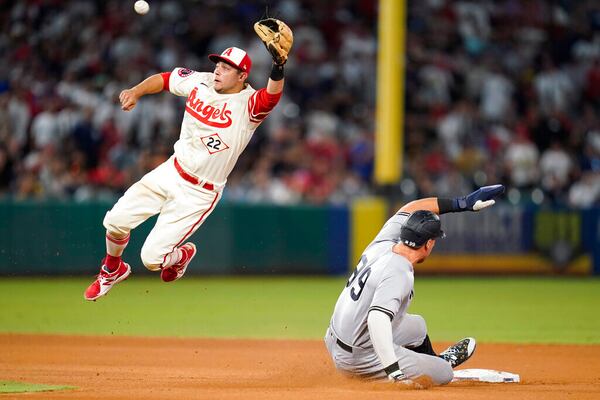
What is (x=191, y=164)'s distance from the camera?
873 centimetres

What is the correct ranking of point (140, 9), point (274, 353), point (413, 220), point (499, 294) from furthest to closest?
point (499, 294) < point (274, 353) < point (140, 9) < point (413, 220)

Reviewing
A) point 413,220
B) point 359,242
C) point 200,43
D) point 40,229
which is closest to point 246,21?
point 200,43

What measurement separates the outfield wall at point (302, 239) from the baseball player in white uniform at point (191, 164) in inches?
257

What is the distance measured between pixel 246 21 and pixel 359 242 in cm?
464

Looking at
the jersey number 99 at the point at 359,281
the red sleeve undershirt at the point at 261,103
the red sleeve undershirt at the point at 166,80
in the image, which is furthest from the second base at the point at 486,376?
the red sleeve undershirt at the point at 166,80

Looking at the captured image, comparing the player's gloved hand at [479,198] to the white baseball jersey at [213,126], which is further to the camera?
the white baseball jersey at [213,126]

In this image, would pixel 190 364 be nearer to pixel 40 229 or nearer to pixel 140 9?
pixel 140 9

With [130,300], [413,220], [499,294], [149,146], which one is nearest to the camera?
[413,220]

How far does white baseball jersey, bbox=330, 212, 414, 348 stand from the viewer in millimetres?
6906

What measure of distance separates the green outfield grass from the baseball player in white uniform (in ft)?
7.40

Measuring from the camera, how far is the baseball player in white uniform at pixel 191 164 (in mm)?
8617

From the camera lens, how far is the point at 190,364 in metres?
8.62

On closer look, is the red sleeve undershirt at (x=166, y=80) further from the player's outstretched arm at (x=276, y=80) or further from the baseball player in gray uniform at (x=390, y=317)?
the baseball player in gray uniform at (x=390, y=317)

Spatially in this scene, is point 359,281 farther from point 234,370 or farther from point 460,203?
point 234,370
